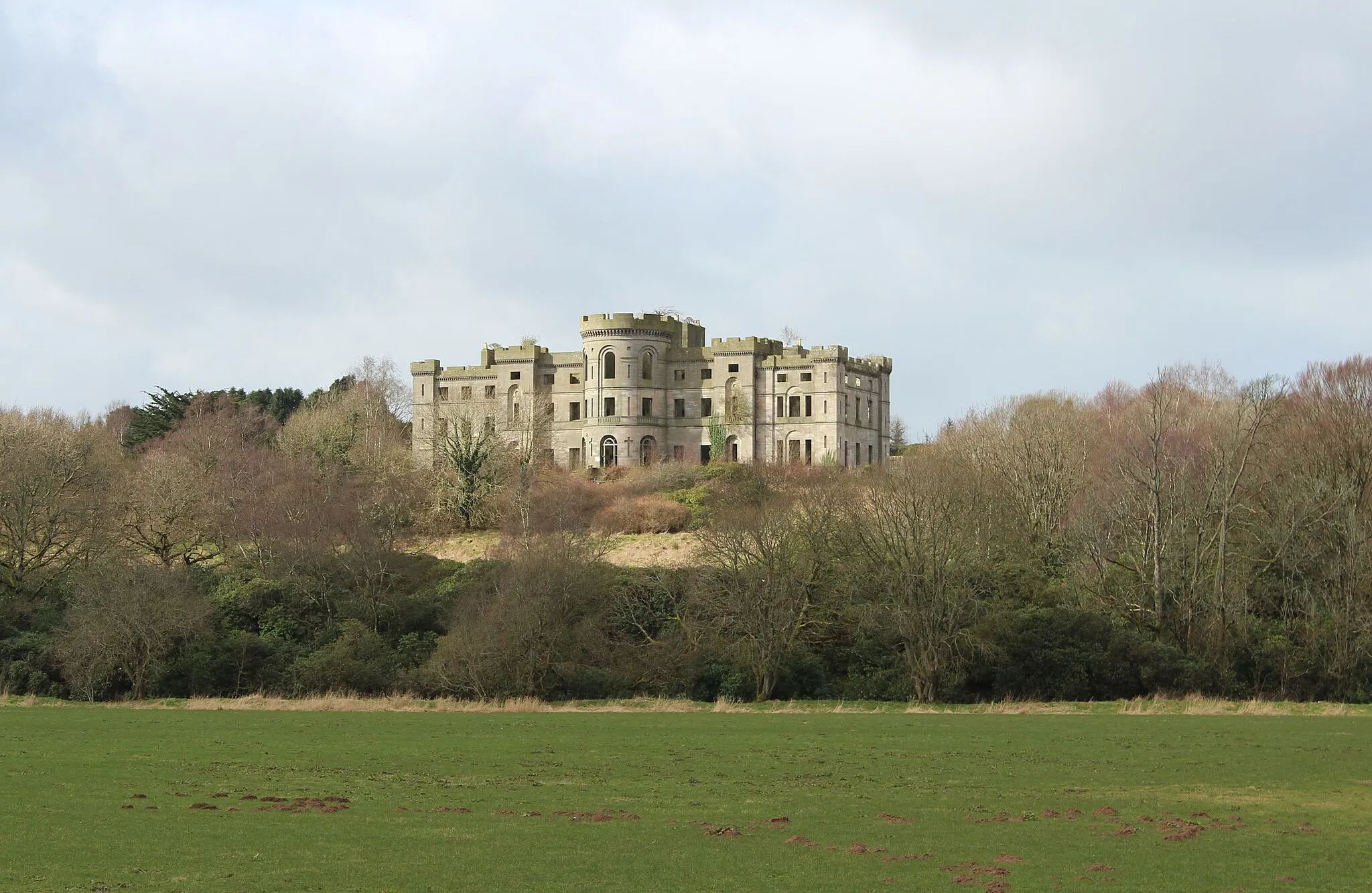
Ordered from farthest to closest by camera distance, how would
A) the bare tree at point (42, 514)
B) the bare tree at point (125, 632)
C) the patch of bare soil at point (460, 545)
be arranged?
the patch of bare soil at point (460, 545), the bare tree at point (42, 514), the bare tree at point (125, 632)

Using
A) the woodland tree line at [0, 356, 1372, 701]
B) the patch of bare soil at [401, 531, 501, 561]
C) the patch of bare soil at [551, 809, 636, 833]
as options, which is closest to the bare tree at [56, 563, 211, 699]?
the woodland tree line at [0, 356, 1372, 701]

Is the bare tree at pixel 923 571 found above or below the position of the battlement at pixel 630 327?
below

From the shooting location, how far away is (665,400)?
94062 mm

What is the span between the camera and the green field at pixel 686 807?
56.4 ft

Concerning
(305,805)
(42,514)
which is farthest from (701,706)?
(42,514)

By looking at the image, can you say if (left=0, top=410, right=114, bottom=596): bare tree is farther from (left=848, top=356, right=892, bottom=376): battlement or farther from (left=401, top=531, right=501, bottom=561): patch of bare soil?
(left=848, top=356, right=892, bottom=376): battlement

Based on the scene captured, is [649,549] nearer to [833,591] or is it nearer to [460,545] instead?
[460,545]

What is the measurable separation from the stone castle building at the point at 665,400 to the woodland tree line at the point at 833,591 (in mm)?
30256

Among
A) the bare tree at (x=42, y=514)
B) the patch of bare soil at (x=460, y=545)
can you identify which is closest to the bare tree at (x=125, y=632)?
the bare tree at (x=42, y=514)

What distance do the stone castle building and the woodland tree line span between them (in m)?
30.3

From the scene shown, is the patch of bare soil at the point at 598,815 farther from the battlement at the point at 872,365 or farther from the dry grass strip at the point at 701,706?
the battlement at the point at 872,365

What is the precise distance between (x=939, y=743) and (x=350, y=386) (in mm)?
85320

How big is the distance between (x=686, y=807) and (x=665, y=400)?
72.4m

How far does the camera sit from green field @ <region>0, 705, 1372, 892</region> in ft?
56.4
